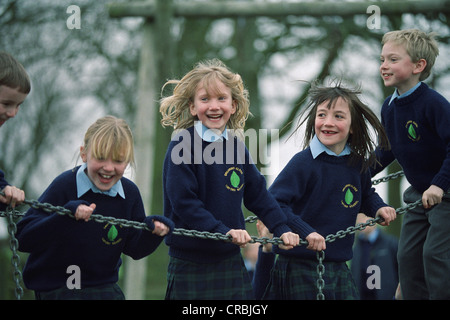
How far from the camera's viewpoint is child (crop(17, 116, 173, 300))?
3.25 meters

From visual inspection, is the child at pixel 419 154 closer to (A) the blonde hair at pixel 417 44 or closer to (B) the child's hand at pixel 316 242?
(A) the blonde hair at pixel 417 44

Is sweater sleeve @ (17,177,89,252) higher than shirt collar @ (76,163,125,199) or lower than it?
lower

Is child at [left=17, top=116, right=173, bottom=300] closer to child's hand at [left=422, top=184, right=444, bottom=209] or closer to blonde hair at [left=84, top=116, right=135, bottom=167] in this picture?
blonde hair at [left=84, top=116, right=135, bottom=167]

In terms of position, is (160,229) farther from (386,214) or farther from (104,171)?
(386,214)

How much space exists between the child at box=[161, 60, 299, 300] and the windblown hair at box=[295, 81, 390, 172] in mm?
619

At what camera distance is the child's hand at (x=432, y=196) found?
12.3 feet

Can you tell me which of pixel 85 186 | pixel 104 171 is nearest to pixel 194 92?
pixel 104 171

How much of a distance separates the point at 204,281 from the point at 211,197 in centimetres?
46

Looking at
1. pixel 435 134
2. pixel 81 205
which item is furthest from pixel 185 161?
pixel 435 134

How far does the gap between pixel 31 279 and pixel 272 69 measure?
301 inches

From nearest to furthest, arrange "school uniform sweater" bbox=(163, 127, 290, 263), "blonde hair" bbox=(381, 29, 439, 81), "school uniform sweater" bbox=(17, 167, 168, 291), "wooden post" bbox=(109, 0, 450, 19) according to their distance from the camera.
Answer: "school uniform sweater" bbox=(17, 167, 168, 291) < "school uniform sweater" bbox=(163, 127, 290, 263) < "blonde hair" bbox=(381, 29, 439, 81) < "wooden post" bbox=(109, 0, 450, 19)

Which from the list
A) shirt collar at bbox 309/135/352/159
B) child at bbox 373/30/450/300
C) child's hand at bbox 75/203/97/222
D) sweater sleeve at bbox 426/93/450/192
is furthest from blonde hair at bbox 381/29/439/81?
child's hand at bbox 75/203/97/222

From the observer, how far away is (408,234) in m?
4.14

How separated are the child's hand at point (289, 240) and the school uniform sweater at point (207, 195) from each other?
6 cm
